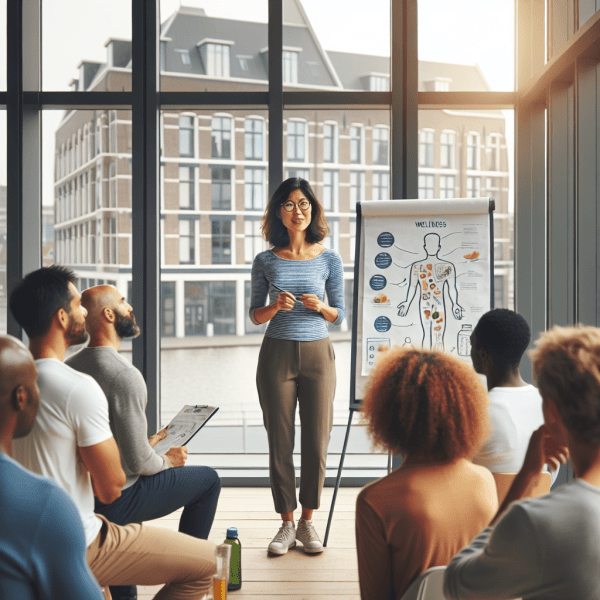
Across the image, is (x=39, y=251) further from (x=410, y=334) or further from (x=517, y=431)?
(x=517, y=431)

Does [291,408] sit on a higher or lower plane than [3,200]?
lower

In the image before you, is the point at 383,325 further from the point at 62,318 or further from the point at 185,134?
the point at 185,134

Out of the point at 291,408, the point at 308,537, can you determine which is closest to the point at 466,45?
the point at 291,408

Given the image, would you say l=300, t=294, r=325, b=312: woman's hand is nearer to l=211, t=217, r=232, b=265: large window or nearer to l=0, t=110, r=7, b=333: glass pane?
l=211, t=217, r=232, b=265: large window

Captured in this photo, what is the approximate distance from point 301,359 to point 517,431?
4.13 feet

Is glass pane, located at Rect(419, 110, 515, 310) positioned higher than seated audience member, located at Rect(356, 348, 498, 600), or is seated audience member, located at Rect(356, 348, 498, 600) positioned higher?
glass pane, located at Rect(419, 110, 515, 310)

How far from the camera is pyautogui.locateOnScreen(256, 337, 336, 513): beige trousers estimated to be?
2.62 metres

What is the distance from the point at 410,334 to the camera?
2.70 metres

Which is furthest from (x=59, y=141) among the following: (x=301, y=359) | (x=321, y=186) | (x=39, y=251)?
(x=301, y=359)

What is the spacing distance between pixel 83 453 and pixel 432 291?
5.84 feet

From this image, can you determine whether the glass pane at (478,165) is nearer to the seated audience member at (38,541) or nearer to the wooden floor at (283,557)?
the wooden floor at (283,557)

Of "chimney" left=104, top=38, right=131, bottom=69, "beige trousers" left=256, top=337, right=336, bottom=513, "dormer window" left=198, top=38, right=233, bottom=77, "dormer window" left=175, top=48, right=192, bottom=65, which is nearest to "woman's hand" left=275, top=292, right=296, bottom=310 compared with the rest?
"beige trousers" left=256, top=337, right=336, bottom=513

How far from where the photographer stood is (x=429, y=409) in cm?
108

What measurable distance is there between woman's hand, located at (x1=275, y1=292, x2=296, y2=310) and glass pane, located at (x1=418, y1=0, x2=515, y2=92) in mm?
1694
